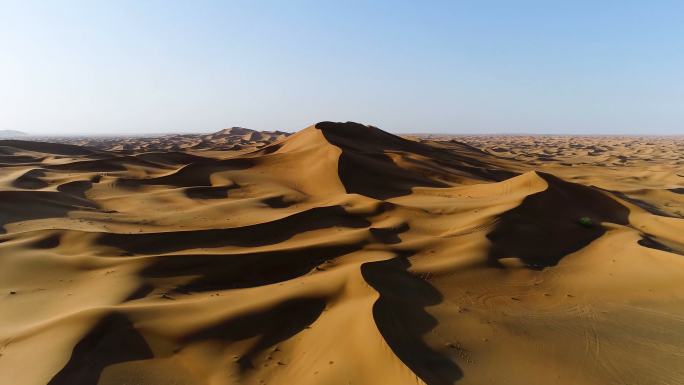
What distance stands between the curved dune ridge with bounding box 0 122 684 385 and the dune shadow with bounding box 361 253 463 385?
0.07 ft

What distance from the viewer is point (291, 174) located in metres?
12.6

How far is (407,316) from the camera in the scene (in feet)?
13.6

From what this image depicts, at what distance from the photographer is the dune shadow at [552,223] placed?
627 centimetres

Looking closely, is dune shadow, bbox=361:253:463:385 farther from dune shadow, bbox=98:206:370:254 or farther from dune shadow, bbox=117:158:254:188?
dune shadow, bbox=117:158:254:188

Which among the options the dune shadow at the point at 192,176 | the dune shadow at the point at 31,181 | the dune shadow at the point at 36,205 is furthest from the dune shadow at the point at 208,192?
the dune shadow at the point at 31,181

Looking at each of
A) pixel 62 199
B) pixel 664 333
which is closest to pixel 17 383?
pixel 664 333

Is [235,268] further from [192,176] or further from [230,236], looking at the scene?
[192,176]

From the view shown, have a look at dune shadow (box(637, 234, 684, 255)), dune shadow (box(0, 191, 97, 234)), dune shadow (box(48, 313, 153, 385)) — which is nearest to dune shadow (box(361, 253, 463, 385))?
dune shadow (box(48, 313, 153, 385))

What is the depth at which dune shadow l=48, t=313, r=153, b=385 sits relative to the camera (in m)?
3.41

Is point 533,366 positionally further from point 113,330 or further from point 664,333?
point 113,330

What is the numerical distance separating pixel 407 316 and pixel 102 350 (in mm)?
2667

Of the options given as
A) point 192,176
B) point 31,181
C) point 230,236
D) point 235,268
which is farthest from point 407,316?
point 31,181

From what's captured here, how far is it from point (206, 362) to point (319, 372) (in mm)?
992

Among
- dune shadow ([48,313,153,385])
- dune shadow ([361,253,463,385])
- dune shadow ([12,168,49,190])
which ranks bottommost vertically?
dune shadow ([48,313,153,385])
